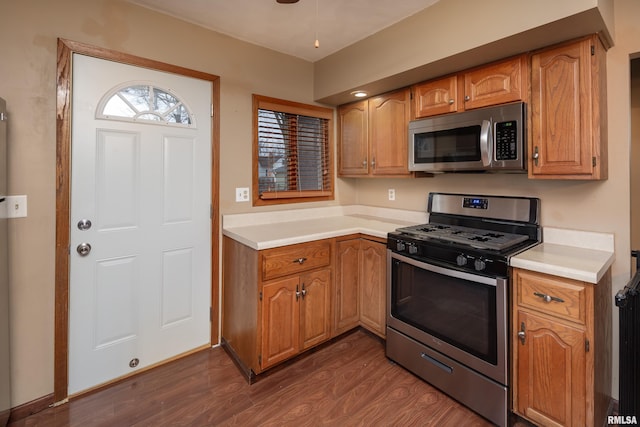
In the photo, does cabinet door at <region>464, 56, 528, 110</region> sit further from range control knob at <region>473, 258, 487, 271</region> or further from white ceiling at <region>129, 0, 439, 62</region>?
range control knob at <region>473, 258, 487, 271</region>

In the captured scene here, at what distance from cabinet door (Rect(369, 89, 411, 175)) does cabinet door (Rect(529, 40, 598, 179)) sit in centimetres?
89

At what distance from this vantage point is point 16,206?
67.5 inches

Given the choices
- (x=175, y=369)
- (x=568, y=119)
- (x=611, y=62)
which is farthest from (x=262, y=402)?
(x=611, y=62)

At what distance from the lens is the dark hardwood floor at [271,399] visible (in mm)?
1743

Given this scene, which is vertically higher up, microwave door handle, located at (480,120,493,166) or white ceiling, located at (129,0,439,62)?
white ceiling, located at (129,0,439,62)

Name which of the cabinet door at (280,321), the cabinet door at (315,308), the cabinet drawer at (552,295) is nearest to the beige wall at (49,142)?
the cabinet drawer at (552,295)

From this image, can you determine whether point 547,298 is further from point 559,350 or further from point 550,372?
point 550,372

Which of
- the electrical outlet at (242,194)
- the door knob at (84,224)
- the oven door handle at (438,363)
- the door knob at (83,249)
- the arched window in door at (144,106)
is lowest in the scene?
the oven door handle at (438,363)

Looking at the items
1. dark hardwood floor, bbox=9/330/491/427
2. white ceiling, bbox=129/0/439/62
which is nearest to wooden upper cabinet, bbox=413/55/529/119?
white ceiling, bbox=129/0/439/62

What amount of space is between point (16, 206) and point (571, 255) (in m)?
3.03

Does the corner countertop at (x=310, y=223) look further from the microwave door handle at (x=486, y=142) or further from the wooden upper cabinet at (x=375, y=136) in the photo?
the microwave door handle at (x=486, y=142)

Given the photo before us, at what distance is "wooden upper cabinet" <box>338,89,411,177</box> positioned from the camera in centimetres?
256

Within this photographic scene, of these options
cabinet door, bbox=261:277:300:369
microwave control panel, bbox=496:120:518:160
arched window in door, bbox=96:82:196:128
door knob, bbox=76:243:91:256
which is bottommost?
cabinet door, bbox=261:277:300:369

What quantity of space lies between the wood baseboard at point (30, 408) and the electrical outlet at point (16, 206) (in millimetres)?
1060
